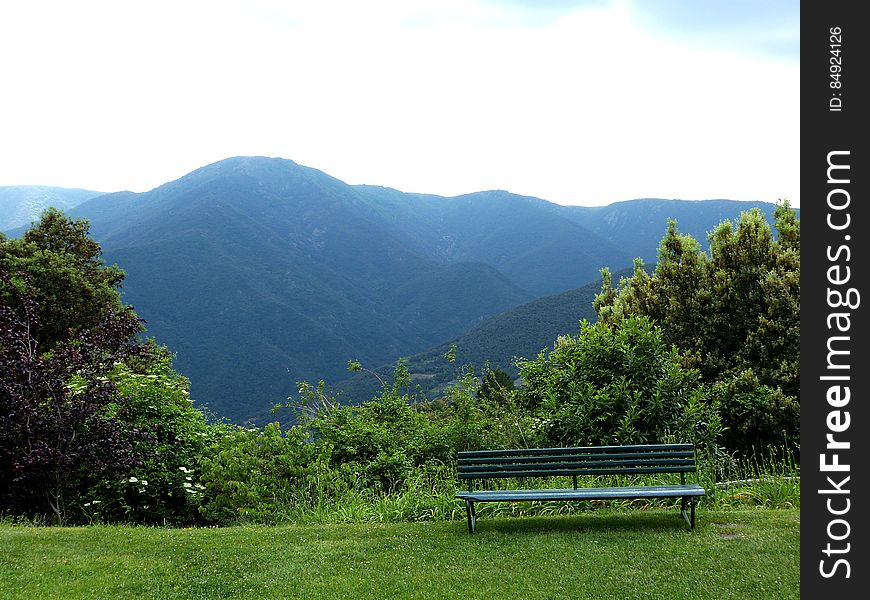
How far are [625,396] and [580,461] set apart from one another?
2104 millimetres

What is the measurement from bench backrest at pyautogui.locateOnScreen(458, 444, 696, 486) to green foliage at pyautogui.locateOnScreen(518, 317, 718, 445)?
1733 millimetres

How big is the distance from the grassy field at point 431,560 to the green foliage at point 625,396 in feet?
5.84

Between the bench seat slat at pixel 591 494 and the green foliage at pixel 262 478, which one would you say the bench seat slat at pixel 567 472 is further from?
the green foliage at pixel 262 478

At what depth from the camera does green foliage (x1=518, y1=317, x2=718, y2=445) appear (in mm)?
9055

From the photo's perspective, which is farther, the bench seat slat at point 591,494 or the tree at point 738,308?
the tree at point 738,308

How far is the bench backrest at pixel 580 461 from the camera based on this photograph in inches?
281

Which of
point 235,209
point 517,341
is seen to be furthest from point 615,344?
point 235,209

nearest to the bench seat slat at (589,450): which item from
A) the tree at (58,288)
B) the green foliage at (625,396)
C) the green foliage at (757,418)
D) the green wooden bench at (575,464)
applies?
the green wooden bench at (575,464)

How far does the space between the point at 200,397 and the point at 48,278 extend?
337ft

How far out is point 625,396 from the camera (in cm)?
912

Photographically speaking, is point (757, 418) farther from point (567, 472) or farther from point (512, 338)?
point (512, 338)

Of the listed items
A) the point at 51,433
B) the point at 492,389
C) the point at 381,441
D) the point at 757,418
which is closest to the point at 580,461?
the point at 381,441
